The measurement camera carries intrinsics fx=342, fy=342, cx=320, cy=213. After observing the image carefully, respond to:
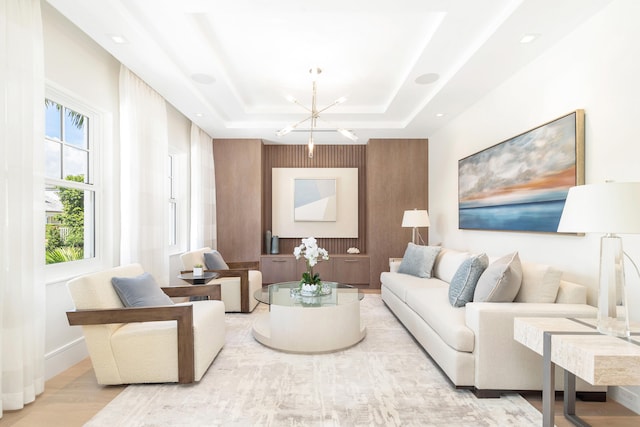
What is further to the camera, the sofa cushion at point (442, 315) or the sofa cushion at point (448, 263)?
the sofa cushion at point (448, 263)

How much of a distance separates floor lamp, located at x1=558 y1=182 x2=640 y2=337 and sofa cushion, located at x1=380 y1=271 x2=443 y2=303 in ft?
6.55

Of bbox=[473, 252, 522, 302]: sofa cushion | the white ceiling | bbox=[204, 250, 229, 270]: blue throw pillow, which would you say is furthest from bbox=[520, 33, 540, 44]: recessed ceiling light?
bbox=[204, 250, 229, 270]: blue throw pillow

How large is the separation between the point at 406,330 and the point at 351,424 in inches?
71.0

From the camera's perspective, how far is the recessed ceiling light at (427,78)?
3557mm

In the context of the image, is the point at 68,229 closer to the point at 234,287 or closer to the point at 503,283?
the point at 234,287

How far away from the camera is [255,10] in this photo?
8.12 ft

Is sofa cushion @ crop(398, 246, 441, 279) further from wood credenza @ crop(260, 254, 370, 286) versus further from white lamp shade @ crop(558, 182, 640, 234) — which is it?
white lamp shade @ crop(558, 182, 640, 234)

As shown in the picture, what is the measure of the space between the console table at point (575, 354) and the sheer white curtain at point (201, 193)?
4.41 meters

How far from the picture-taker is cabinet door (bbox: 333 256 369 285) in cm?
584

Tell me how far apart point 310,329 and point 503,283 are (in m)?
1.58

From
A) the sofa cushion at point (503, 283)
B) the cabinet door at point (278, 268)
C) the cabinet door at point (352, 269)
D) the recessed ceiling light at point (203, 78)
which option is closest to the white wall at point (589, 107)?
the sofa cushion at point (503, 283)

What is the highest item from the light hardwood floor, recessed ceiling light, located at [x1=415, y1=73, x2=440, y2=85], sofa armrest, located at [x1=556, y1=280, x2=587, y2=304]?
recessed ceiling light, located at [x1=415, y1=73, x2=440, y2=85]

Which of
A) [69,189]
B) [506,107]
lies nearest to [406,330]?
[506,107]

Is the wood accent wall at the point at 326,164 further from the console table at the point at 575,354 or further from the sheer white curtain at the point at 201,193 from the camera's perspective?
the console table at the point at 575,354
